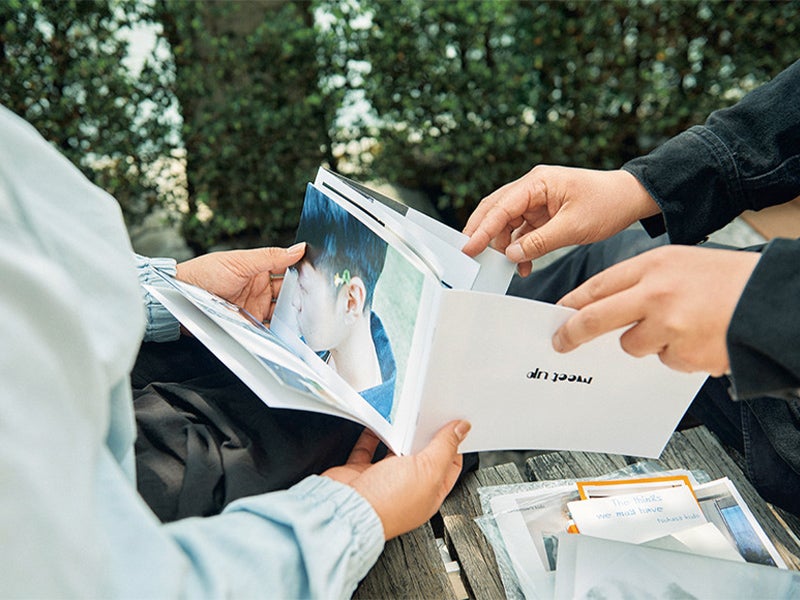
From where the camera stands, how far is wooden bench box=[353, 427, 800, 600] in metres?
1.01

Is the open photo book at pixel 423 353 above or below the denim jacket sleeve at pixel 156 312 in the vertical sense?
above

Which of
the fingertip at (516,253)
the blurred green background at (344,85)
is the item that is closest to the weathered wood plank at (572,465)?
the fingertip at (516,253)

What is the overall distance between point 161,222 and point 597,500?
205cm

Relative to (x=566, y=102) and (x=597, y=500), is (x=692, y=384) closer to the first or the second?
(x=597, y=500)

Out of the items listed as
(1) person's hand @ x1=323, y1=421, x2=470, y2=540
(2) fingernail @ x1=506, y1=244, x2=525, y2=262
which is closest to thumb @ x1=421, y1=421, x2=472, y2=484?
(1) person's hand @ x1=323, y1=421, x2=470, y2=540

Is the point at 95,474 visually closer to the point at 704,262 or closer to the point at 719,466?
the point at 704,262

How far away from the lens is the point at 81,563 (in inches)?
26.3

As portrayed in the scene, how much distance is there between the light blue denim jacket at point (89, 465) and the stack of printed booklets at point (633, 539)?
273mm

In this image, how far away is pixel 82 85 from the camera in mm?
2256

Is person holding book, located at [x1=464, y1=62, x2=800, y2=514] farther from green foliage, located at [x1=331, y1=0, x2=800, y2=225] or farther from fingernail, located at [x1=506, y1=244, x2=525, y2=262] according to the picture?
green foliage, located at [x1=331, y1=0, x2=800, y2=225]

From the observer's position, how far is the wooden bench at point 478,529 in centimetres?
101

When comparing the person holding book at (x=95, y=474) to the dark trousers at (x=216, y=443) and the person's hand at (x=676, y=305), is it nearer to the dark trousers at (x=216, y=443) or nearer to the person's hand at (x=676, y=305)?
the dark trousers at (x=216, y=443)

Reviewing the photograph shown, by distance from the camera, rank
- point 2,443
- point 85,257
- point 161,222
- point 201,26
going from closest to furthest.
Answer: point 2,443 → point 85,257 → point 201,26 → point 161,222

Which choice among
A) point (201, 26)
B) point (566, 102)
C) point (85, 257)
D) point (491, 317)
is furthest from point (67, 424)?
point (566, 102)
